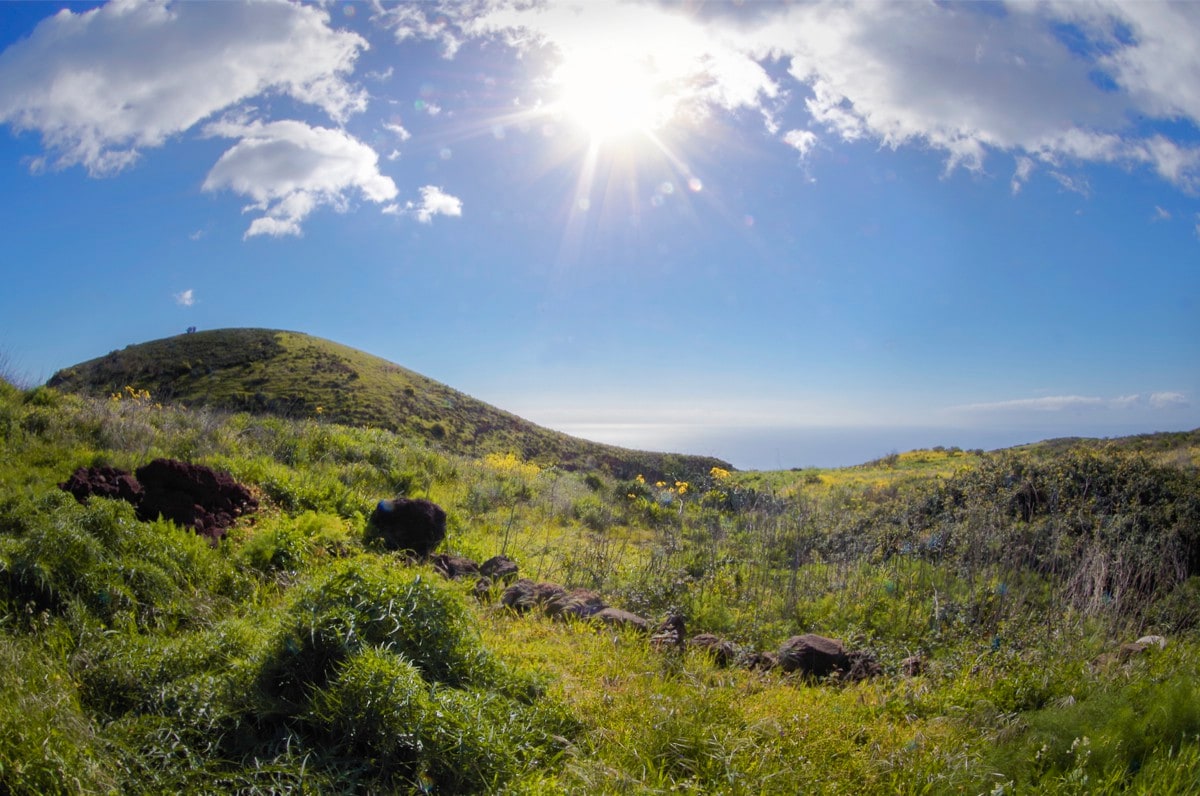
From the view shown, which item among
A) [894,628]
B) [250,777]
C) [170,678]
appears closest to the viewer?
Answer: [250,777]

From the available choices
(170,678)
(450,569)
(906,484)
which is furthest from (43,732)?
(906,484)

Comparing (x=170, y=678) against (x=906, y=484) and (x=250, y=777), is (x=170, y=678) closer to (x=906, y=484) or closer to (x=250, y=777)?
(x=250, y=777)

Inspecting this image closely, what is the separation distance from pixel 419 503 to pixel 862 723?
5.16m

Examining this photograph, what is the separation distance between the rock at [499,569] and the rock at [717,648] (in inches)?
88.3

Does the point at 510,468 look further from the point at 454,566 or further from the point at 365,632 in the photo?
the point at 365,632

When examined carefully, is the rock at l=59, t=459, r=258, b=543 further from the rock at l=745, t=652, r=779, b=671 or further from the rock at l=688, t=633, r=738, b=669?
the rock at l=745, t=652, r=779, b=671

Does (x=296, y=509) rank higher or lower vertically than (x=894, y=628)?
higher

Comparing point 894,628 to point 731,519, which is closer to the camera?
point 894,628

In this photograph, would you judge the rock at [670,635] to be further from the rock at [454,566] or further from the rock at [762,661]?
the rock at [454,566]

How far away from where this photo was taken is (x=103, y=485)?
6387 millimetres

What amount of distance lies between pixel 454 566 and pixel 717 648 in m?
2.85

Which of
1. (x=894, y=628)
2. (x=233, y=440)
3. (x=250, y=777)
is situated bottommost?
(x=894, y=628)

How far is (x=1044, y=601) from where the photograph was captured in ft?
23.1

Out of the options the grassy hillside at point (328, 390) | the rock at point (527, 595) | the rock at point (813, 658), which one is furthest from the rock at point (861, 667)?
the grassy hillside at point (328, 390)
